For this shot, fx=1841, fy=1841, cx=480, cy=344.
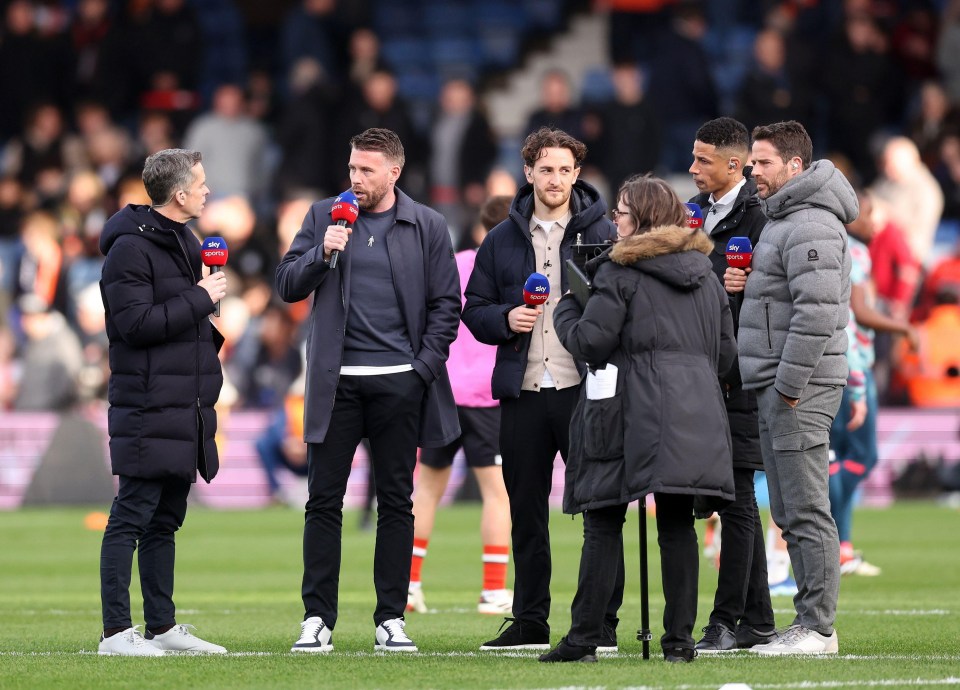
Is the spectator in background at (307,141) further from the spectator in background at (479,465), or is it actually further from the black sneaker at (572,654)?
the black sneaker at (572,654)

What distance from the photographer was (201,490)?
20453mm

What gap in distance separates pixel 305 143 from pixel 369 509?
8117 mm

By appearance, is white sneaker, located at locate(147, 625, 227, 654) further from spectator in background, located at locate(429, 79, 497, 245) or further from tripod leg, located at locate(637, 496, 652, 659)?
spectator in background, located at locate(429, 79, 497, 245)

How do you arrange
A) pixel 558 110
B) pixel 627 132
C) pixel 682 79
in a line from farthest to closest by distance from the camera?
1. pixel 682 79
2. pixel 627 132
3. pixel 558 110

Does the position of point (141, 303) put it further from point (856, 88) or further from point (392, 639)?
point (856, 88)

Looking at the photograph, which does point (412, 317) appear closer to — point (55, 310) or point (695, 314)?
point (695, 314)

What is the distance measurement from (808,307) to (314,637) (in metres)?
2.69

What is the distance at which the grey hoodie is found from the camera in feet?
26.7

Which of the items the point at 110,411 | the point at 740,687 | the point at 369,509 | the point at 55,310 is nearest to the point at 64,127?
the point at 55,310

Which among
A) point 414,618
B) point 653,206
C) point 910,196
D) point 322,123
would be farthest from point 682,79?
point 653,206

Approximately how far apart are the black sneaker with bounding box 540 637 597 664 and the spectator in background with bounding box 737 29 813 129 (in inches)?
558

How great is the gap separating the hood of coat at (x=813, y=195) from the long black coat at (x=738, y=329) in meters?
0.43

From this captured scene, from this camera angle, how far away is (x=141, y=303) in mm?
8453

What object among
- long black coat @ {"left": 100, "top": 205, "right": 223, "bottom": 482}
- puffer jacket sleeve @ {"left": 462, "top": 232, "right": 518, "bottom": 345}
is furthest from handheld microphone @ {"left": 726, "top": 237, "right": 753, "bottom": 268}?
long black coat @ {"left": 100, "top": 205, "right": 223, "bottom": 482}
